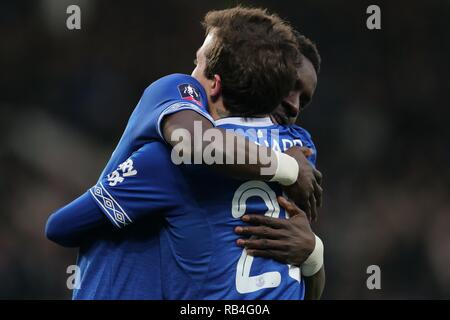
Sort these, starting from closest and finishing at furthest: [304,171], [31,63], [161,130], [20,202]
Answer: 1. [161,130]
2. [304,171]
3. [20,202]
4. [31,63]

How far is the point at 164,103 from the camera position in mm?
1981

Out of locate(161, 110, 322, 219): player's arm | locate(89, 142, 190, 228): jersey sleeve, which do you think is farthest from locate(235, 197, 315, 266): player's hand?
locate(89, 142, 190, 228): jersey sleeve

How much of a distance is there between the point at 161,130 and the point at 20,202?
3392 millimetres

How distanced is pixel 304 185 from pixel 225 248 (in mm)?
292

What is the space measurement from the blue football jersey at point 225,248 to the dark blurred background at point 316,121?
300cm

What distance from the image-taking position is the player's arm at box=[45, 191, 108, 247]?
1.98 m

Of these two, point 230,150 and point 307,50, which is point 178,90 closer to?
point 230,150

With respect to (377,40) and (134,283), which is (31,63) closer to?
(377,40)

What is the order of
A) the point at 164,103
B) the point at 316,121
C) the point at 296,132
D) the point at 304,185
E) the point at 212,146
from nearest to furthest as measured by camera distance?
the point at 212,146 → the point at 164,103 → the point at 304,185 → the point at 296,132 → the point at 316,121

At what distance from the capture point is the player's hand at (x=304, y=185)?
2086 millimetres

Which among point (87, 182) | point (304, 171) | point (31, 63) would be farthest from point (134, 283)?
point (31, 63)

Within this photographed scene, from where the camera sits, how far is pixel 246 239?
204cm

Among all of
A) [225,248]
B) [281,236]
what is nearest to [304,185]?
[281,236]

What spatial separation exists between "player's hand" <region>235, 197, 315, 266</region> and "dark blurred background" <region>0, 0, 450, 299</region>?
306 cm
